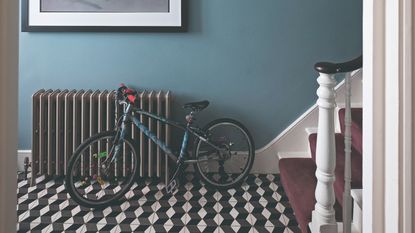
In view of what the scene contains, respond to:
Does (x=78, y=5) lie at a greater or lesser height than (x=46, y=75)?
greater

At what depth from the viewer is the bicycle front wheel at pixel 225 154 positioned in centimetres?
329

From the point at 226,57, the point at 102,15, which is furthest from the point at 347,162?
the point at 102,15

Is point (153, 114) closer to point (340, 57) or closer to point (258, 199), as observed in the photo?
point (258, 199)

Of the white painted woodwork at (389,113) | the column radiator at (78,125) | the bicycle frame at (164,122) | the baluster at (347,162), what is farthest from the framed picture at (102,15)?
the white painted woodwork at (389,113)

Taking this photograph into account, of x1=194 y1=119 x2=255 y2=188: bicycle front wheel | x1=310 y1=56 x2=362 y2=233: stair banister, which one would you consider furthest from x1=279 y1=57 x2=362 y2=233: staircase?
x1=194 y1=119 x2=255 y2=188: bicycle front wheel

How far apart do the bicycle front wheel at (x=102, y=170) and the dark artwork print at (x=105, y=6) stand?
106 cm

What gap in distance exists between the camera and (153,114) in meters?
3.20

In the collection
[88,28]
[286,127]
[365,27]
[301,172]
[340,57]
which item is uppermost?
[88,28]

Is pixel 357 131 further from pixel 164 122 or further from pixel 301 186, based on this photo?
pixel 164 122

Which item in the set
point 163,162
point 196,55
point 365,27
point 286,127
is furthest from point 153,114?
point 365,27

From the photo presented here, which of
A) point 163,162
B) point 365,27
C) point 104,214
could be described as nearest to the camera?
point 365,27

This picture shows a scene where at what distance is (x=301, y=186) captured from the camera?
104 inches

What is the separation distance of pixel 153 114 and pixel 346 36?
1728 mm

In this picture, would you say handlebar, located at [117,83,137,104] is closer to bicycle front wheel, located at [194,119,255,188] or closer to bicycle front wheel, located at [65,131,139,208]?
bicycle front wheel, located at [65,131,139,208]
